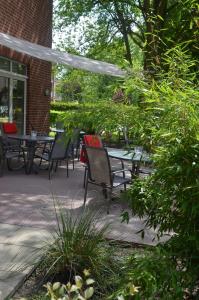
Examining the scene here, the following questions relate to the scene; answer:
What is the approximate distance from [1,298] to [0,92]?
849 centimetres

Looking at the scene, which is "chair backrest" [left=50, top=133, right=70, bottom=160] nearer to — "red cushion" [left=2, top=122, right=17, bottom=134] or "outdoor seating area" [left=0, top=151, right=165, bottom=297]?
"outdoor seating area" [left=0, top=151, right=165, bottom=297]

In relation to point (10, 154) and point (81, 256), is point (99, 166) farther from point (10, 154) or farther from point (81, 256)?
point (10, 154)

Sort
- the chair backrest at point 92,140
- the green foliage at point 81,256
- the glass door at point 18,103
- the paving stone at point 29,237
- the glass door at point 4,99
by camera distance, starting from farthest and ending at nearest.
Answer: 1. the glass door at point 18,103
2. the glass door at point 4,99
3. the chair backrest at point 92,140
4. the paving stone at point 29,237
5. the green foliage at point 81,256

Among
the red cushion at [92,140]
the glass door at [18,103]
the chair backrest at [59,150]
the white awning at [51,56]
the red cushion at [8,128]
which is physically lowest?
the chair backrest at [59,150]

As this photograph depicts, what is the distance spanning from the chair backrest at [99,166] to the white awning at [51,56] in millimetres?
2863

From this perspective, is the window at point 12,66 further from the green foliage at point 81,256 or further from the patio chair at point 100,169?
the green foliage at point 81,256

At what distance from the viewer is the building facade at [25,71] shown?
10676 millimetres

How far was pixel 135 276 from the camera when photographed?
2.03 m

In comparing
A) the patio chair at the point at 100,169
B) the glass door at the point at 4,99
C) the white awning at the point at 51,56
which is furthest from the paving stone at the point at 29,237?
the glass door at the point at 4,99

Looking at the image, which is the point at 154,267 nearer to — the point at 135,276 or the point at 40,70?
the point at 135,276

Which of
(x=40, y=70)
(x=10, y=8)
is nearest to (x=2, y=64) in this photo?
(x=10, y=8)

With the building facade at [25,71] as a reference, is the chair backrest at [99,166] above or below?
below

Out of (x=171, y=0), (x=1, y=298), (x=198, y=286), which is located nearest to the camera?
(x=198, y=286)

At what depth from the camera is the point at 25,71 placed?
39.4 ft
